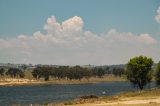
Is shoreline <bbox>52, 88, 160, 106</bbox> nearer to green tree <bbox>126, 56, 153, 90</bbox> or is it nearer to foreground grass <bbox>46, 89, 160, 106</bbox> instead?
foreground grass <bbox>46, 89, 160, 106</bbox>

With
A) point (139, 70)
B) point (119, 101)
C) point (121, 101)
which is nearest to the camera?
point (121, 101)

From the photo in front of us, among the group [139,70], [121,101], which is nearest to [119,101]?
[121,101]

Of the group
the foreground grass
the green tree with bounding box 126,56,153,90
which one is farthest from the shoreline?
the green tree with bounding box 126,56,153,90

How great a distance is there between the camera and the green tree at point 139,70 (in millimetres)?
118625

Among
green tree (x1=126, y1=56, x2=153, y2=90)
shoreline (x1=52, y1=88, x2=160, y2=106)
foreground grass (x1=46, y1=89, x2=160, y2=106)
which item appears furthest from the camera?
green tree (x1=126, y1=56, x2=153, y2=90)

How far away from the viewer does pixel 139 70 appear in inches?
4660

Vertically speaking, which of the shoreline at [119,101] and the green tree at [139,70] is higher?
the green tree at [139,70]

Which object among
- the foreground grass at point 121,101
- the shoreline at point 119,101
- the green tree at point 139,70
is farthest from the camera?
the green tree at point 139,70

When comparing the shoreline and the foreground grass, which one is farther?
the shoreline

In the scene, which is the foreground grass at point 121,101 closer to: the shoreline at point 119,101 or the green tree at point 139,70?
the shoreline at point 119,101

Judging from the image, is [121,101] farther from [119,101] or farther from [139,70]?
[139,70]

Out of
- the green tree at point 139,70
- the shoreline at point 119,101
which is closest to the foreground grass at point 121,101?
the shoreline at point 119,101

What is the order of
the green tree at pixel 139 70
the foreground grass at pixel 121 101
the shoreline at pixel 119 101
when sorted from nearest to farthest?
the foreground grass at pixel 121 101 < the shoreline at pixel 119 101 < the green tree at pixel 139 70

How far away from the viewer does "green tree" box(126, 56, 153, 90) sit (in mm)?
118625
